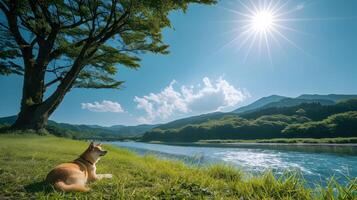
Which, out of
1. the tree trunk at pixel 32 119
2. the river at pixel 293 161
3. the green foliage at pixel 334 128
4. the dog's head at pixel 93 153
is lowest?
the river at pixel 293 161

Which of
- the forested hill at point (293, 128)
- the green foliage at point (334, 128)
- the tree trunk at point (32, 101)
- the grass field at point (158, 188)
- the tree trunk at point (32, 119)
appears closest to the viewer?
the grass field at point (158, 188)

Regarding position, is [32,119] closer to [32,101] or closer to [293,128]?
[32,101]

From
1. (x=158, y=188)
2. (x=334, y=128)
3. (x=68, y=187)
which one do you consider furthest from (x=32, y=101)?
(x=334, y=128)

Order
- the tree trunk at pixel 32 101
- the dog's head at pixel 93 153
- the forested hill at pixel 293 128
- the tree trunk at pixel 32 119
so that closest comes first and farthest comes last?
the dog's head at pixel 93 153 → the tree trunk at pixel 32 119 → the tree trunk at pixel 32 101 → the forested hill at pixel 293 128

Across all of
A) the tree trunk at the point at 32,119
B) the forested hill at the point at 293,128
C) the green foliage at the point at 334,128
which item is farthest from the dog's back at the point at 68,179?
the green foliage at the point at 334,128

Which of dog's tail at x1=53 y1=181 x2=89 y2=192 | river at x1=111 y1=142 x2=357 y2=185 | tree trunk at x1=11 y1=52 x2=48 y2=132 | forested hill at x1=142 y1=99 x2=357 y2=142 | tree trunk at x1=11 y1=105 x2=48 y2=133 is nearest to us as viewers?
dog's tail at x1=53 y1=181 x2=89 y2=192

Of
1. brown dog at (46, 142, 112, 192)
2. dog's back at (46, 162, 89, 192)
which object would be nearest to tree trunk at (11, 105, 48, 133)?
brown dog at (46, 142, 112, 192)

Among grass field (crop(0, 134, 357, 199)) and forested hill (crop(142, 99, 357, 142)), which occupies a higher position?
forested hill (crop(142, 99, 357, 142))

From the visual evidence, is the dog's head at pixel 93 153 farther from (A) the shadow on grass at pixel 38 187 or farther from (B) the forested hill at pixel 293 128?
(B) the forested hill at pixel 293 128

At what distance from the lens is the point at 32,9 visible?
17.6 meters

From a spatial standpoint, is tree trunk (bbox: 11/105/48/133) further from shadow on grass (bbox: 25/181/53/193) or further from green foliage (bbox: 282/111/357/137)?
green foliage (bbox: 282/111/357/137)

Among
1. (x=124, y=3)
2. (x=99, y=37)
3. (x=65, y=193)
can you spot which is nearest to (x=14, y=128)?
(x=99, y=37)

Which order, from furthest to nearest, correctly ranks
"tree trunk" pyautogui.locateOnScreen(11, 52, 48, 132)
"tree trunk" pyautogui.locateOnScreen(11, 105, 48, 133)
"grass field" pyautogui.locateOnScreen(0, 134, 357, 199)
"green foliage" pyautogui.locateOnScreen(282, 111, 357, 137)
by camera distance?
"green foliage" pyautogui.locateOnScreen(282, 111, 357, 137), "tree trunk" pyautogui.locateOnScreen(11, 52, 48, 132), "tree trunk" pyautogui.locateOnScreen(11, 105, 48, 133), "grass field" pyautogui.locateOnScreen(0, 134, 357, 199)

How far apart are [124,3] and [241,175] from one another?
41.3ft
